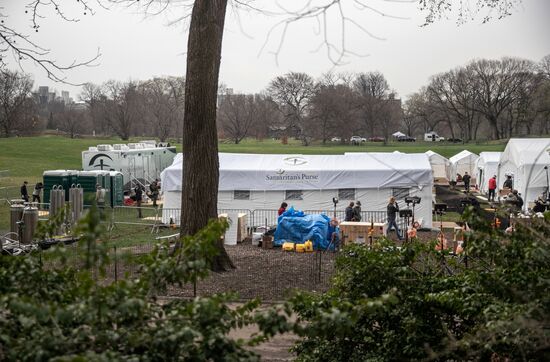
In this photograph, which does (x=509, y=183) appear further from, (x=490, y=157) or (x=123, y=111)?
(x=123, y=111)

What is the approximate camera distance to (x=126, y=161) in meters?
35.1

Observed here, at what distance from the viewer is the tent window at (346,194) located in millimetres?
24719

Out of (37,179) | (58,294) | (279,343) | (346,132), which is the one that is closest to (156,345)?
(58,294)

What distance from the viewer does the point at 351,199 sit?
81.1 ft

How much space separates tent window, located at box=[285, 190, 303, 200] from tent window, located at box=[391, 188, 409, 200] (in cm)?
372

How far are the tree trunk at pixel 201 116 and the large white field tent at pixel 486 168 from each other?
26.3 m

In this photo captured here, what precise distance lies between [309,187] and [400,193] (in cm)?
366

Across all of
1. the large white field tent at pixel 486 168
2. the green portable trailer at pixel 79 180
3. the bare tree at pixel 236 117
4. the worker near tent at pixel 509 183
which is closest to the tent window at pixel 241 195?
the green portable trailer at pixel 79 180

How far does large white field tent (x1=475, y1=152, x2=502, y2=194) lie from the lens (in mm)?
37125

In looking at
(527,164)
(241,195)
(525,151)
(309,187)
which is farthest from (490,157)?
(241,195)

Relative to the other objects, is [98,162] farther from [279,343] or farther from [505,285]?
[505,285]

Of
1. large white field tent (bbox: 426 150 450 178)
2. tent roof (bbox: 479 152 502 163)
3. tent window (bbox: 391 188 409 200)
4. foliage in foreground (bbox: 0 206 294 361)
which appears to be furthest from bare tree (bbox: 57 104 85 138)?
foliage in foreground (bbox: 0 206 294 361)

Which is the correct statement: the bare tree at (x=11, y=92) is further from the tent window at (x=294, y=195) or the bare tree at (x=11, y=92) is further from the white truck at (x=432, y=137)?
the white truck at (x=432, y=137)

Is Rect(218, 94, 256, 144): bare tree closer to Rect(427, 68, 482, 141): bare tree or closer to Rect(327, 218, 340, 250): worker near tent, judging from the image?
Rect(427, 68, 482, 141): bare tree
